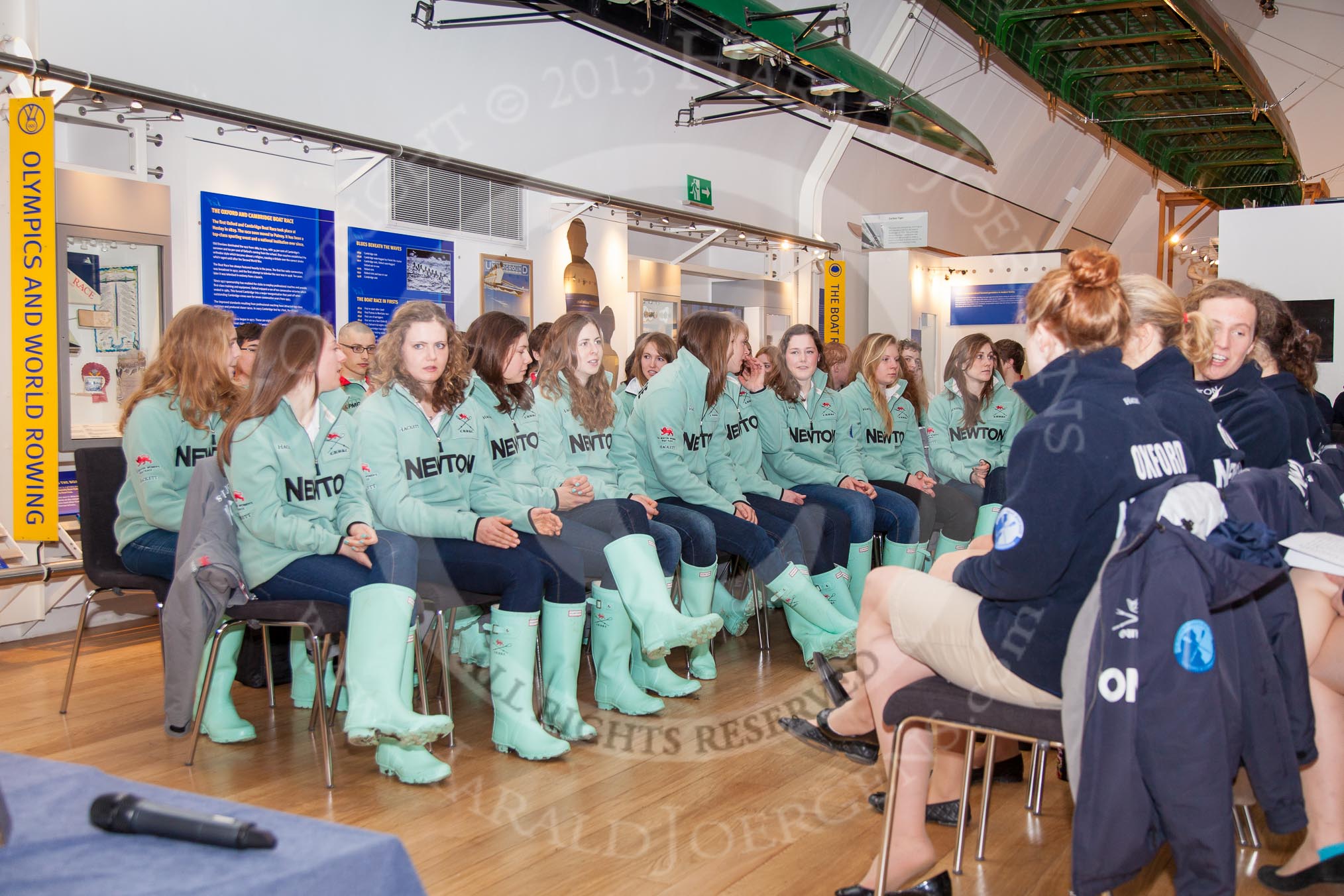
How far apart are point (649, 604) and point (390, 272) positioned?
359 cm

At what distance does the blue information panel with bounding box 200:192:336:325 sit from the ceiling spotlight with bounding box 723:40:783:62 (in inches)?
115

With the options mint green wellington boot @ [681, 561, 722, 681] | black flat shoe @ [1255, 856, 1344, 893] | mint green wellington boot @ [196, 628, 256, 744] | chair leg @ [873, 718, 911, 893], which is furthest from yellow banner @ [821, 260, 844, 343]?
chair leg @ [873, 718, 911, 893]

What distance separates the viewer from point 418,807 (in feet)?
8.83

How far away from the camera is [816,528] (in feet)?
14.4

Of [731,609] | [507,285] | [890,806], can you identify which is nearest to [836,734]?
[890,806]

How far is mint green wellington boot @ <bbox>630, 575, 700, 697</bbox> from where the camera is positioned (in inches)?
147

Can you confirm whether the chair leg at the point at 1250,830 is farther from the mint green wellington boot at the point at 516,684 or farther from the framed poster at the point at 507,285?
the framed poster at the point at 507,285

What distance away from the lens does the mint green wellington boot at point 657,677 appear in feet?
12.3

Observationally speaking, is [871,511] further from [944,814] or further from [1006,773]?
[944,814]

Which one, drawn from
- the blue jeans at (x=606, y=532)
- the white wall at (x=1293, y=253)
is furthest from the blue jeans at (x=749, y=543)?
the white wall at (x=1293, y=253)

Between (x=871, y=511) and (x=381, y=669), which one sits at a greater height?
(x=871, y=511)

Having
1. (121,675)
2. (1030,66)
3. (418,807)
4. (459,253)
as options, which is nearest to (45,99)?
(121,675)

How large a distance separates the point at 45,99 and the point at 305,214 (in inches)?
61.8

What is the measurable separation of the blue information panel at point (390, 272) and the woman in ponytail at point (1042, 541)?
450 cm
